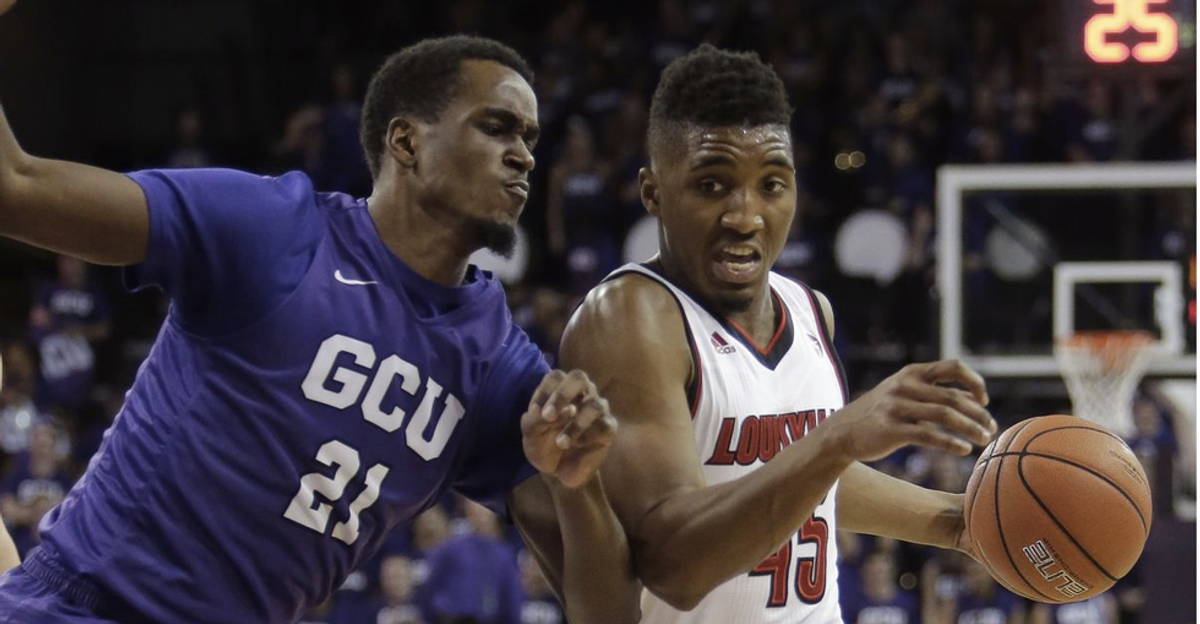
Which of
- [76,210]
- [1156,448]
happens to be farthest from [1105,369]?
[76,210]

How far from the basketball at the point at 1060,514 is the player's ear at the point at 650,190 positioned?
1045mm

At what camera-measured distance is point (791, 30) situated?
48.9 feet

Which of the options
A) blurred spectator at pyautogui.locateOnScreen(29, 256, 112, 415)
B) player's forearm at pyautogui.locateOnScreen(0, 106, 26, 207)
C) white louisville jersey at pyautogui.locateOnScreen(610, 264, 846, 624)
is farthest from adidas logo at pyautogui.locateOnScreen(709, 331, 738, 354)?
blurred spectator at pyautogui.locateOnScreen(29, 256, 112, 415)

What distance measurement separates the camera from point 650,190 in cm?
369

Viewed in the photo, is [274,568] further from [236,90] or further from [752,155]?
[236,90]

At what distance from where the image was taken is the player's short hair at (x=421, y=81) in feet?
11.5

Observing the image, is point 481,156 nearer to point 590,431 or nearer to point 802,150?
point 590,431

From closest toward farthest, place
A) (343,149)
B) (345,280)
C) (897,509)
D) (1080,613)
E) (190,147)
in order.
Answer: (345,280) < (897,509) < (1080,613) < (343,149) < (190,147)

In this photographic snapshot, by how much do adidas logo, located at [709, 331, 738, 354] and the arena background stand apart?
6386mm

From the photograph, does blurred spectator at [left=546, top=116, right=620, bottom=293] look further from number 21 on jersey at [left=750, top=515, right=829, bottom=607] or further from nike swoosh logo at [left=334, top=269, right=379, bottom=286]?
nike swoosh logo at [left=334, top=269, right=379, bottom=286]

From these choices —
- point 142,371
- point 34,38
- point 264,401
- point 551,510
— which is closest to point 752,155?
point 551,510

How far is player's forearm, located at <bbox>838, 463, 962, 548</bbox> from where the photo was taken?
3911mm

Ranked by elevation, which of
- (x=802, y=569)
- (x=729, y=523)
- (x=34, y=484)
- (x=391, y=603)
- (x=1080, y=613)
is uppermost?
(x=729, y=523)

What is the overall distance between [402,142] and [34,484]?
9.53 m
